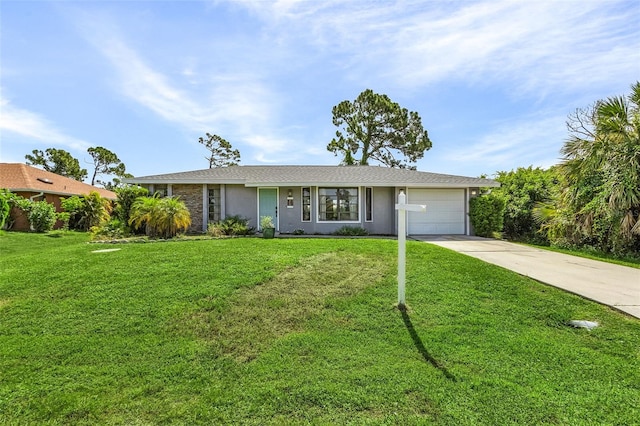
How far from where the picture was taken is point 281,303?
16.2ft

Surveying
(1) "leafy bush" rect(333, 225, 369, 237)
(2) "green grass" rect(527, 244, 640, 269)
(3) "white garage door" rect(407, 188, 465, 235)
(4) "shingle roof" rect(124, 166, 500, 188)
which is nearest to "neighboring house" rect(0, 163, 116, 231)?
(4) "shingle roof" rect(124, 166, 500, 188)

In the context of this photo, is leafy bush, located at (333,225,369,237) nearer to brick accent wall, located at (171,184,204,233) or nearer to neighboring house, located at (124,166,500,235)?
neighboring house, located at (124,166,500,235)

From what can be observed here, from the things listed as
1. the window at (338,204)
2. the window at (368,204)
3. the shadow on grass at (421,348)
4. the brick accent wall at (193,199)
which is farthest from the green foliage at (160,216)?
the shadow on grass at (421,348)

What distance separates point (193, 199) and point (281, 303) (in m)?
11.1

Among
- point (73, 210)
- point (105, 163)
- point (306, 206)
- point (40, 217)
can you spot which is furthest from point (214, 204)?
point (105, 163)

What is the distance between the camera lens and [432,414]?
267cm

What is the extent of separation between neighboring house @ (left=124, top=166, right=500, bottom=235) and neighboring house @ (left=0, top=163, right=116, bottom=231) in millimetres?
8857

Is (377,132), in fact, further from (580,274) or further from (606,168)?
(580,274)

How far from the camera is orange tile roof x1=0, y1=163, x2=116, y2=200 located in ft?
59.5

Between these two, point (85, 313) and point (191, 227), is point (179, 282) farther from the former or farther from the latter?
point (191, 227)

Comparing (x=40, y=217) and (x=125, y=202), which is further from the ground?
(x=125, y=202)

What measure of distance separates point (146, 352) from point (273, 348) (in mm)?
1473

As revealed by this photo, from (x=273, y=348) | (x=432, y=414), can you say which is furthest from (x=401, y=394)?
(x=273, y=348)

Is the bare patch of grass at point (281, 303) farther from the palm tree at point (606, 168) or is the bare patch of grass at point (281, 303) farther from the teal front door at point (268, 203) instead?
the palm tree at point (606, 168)
